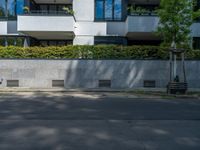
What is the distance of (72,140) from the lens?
7.74 m

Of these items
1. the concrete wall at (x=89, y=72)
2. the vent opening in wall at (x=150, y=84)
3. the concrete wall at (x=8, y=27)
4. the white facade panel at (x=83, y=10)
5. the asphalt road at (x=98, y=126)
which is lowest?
the asphalt road at (x=98, y=126)

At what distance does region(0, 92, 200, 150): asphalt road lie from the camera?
743 cm

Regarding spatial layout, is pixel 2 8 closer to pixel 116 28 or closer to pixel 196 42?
pixel 116 28

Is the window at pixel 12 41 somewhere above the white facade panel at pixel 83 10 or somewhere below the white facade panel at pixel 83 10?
below

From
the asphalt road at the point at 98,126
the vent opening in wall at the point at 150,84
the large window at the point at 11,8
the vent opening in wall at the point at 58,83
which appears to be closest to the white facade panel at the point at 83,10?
the large window at the point at 11,8

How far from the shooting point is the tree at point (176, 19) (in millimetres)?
18859

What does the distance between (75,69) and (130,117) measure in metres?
11.0

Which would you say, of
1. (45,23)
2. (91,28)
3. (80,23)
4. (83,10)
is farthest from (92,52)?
(83,10)

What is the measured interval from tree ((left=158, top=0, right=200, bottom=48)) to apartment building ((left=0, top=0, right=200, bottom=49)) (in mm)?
4832

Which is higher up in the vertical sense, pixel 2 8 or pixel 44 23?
pixel 2 8

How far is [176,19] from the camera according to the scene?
18.7 m

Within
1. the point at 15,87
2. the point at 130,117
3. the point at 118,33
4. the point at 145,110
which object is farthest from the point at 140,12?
the point at 130,117

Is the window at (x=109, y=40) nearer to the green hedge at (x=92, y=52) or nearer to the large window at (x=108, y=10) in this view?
the large window at (x=108, y=10)

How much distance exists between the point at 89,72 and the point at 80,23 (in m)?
6.54
